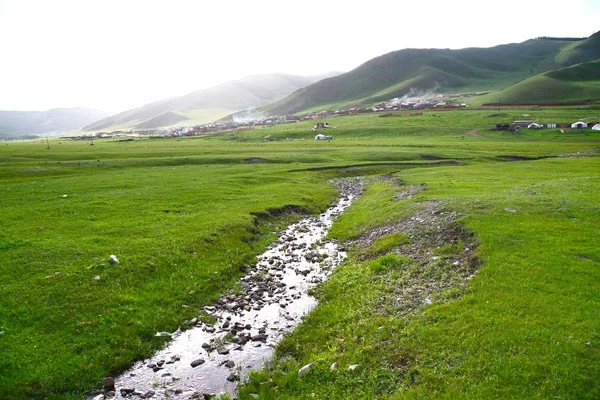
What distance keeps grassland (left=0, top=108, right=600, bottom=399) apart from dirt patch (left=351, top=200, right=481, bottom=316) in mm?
363

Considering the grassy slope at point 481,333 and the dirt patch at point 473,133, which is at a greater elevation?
the dirt patch at point 473,133

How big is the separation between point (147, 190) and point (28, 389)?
115 feet

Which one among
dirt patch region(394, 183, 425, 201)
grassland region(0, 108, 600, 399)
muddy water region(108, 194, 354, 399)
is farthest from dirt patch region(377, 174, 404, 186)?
muddy water region(108, 194, 354, 399)

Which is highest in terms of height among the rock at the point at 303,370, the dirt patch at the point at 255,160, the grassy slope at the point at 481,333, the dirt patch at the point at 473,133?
the dirt patch at the point at 473,133

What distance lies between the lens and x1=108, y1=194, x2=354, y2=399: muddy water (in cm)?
1548

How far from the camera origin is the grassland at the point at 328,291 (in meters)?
13.8

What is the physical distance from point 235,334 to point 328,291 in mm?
6636

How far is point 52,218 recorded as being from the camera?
34125mm

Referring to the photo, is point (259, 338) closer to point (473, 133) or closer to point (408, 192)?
point (408, 192)

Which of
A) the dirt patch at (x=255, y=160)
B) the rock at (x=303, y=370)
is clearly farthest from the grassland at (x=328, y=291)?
the dirt patch at (x=255, y=160)

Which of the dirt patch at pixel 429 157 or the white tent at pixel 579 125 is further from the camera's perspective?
the white tent at pixel 579 125

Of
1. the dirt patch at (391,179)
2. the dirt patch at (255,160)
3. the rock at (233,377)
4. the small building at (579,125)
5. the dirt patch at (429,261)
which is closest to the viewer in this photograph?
the rock at (233,377)

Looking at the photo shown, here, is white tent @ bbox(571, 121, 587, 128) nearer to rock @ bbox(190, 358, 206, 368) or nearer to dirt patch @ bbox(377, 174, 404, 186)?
dirt patch @ bbox(377, 174, 404, 186)

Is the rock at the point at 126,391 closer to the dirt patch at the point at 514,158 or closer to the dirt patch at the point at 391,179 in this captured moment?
the dirt patch at the point at 391,179
